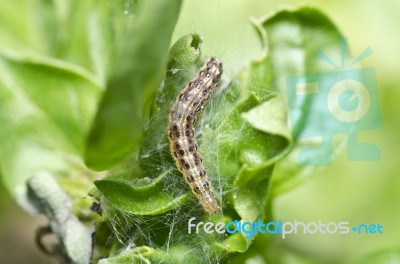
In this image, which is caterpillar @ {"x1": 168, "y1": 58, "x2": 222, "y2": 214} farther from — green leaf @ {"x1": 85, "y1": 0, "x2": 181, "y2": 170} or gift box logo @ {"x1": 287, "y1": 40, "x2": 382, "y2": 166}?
gift box logo @ {"x1": 287, "y1": 40, "x2": 382, "y2": 166}

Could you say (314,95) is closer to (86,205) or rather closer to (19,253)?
(86,205)

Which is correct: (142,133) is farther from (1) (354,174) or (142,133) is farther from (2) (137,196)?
(1) (354,174)

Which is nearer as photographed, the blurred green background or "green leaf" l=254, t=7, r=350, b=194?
"green leaf" l=254, t=7, r=350, b=194

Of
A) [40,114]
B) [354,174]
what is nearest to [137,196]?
[40,114]

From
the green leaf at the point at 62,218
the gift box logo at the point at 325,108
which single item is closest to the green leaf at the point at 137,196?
the green leaf at the point at 62,218

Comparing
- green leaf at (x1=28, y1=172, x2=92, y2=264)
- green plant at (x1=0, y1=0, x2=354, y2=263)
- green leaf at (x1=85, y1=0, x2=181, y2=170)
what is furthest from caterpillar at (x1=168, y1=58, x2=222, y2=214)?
green leaf at (x1=28, y1=172, x2=92, y2=264)

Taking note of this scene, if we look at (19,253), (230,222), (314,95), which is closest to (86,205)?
(230,222)

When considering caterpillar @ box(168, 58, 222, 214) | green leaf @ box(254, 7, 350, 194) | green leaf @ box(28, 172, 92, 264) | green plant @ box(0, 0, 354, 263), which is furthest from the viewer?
green leaf @ box(254, 7, 350, 194)

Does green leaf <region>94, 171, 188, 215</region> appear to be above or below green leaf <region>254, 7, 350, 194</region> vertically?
below
